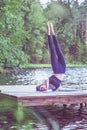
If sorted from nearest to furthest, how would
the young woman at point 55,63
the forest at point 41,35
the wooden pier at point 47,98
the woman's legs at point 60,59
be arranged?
the wooden pier at point 47,98
the young woman at point 55,63
the woman's legs at point 60,59
the forest at point 41,35

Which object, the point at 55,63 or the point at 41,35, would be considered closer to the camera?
the point at 55,63

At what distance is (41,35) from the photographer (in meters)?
50.0

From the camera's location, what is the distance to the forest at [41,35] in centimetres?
2491

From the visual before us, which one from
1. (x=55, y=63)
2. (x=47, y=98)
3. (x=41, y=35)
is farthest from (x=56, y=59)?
(x=41, y=35)

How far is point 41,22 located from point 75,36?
12281 mm

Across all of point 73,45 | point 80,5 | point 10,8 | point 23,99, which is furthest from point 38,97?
point 80,5

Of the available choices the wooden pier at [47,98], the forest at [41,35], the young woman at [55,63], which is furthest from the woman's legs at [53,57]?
the forest at [41,35]

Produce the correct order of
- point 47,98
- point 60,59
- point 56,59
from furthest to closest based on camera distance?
point 60,59 < point 56,59 < point 47,98

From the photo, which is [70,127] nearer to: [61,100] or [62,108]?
[61,100]

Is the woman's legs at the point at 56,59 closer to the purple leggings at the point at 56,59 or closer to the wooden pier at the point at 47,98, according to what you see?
the purple leggings at the point at 56,59

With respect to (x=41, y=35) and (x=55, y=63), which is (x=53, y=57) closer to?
(x=55, y=63)

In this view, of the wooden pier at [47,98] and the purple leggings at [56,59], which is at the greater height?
the purple leggings at [56,59]

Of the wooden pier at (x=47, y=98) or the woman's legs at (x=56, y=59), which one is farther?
the woman's legs at (x=56, y=59)

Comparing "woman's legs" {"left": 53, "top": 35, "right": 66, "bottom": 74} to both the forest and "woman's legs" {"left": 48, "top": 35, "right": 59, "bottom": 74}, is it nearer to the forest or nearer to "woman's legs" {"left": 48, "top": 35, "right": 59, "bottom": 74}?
"woman's legs" {"left": 48, "top": 35, "right": 59, "bottom": 74}
